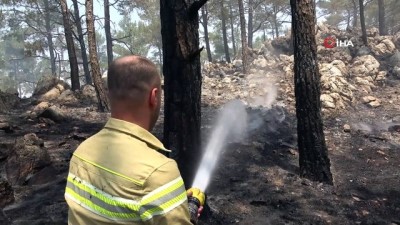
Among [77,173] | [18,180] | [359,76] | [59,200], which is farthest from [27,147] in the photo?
[359,76]

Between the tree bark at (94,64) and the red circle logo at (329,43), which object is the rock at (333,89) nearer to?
the red circle logo at (329,43)

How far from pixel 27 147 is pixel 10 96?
33.6 feet

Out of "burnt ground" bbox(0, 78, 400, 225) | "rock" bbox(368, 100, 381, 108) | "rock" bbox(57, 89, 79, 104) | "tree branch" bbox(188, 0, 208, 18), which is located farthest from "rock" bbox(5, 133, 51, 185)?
"rock" bbox(368, 100, 381, 108)

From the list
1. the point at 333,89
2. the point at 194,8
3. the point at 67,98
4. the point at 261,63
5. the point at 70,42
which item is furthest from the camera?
the point at 261,63

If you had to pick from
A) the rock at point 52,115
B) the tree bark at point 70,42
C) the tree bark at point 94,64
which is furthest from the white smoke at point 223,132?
the tree bark at point 70,42

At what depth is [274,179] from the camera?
7.07 meters

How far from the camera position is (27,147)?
21.1 ft

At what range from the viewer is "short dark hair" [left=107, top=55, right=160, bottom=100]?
1.75 meters

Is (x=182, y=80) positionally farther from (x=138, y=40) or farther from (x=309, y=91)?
(x=138, y=40)

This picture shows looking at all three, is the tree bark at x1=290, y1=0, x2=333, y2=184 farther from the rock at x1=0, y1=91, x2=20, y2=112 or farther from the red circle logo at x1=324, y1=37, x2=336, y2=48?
the red circle logo at x1=324, y1=37, x2=336, y2=48

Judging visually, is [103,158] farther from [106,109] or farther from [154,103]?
[106,109]

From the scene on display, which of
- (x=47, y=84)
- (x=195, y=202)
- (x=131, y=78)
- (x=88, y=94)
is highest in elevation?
Result: (x=47, y=84)

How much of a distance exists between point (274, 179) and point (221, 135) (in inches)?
124

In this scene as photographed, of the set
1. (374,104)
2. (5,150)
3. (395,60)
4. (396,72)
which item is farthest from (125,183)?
(395,60)
